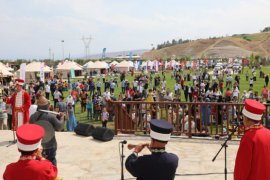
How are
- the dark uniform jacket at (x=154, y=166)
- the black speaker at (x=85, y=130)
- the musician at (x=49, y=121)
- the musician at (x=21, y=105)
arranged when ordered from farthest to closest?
the black speaker at (x=85, y=130), the musician at (x=21, y=105), the musician at (x=49, y=121), the dark uniform jacket at (x=154, y=166)

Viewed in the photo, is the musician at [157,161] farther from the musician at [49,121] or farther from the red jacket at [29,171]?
the musician at [49,121]

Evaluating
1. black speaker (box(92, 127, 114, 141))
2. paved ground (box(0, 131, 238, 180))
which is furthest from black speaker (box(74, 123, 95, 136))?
black speaker (box(92, 127, 114, 141))

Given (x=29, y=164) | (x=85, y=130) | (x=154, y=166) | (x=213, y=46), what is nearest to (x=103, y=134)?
(x=85, y=130)

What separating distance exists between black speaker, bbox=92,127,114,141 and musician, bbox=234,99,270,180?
647cm

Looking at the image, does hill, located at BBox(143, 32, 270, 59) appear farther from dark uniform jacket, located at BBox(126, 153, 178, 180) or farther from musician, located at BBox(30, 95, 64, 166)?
dark uniform jacket, located at BBox(126, 153, 178, 180)

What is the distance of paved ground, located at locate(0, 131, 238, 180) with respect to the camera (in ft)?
25.8

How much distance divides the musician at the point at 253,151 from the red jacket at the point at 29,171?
2.26m

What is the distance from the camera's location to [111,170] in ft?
26.7

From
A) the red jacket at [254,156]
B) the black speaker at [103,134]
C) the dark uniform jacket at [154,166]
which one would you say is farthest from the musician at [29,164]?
the black speaker at [103,134]

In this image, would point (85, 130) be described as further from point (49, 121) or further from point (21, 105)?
point (49, 121)

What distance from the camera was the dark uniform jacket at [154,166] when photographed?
143 inches

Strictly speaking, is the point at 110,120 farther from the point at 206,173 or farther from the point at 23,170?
the point at 23,170

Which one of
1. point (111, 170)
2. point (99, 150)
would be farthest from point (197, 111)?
point (111, 170)

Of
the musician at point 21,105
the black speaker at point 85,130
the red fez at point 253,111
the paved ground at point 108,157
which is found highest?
the red fez at point 253,111
